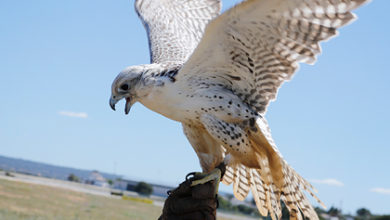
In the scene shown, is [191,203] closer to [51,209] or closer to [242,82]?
[242,82]

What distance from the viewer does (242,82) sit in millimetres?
3674

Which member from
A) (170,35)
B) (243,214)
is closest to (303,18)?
(170,35)

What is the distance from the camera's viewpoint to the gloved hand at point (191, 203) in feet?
10.8

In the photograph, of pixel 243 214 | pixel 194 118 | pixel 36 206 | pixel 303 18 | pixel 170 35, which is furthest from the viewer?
pixel 243 214

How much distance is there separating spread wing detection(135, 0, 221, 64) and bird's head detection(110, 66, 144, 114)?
129cm

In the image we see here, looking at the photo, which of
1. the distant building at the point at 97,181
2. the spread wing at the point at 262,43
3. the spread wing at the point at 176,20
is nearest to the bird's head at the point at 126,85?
the spread wing at the point at 262,43

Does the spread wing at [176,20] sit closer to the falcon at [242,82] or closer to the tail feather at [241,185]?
the falcon at [242,82]

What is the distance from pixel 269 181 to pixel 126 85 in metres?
1.34

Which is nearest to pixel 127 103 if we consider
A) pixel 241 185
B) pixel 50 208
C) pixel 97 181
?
pixel 241 185

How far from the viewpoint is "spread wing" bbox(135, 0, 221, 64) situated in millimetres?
4906

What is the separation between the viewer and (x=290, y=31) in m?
3.37

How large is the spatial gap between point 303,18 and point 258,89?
648 mm

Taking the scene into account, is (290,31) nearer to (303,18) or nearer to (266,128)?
(303,18)

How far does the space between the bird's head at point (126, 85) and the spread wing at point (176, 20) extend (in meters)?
1.29
